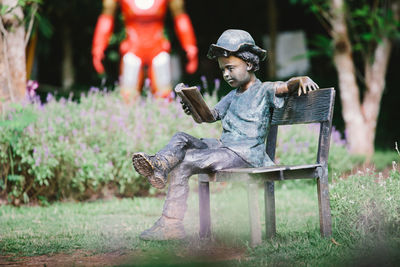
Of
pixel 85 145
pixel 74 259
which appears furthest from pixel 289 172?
pixel 85 145

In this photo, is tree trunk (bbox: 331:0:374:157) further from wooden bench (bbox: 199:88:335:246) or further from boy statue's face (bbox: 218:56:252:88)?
boy statue's face (bbox: 218:56:252:88)

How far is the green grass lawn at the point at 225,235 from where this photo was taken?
3.50 m

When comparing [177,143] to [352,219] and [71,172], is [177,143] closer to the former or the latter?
[352,219]

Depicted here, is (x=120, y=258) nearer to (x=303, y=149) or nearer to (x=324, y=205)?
(x=324, y=205)

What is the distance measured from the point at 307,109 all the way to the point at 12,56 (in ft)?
15.3

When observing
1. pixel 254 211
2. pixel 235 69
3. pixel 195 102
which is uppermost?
pixel 235 69

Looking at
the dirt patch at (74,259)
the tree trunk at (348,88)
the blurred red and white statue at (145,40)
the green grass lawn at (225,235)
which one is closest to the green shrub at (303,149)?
the green grass lawn at (225,235)

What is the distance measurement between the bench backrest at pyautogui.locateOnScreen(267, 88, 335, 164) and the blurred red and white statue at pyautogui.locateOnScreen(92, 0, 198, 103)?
16.1 feet

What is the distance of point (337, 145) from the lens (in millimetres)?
7922

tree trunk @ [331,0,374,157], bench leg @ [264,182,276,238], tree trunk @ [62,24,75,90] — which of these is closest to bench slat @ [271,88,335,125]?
bench leg @ [264,182,276,238]

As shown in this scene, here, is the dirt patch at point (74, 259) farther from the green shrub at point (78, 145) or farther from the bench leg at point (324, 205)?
the green shrub at point (78, 145)

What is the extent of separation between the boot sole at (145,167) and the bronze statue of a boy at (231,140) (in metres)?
0.01

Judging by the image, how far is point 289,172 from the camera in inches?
149

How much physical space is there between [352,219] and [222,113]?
120cm
